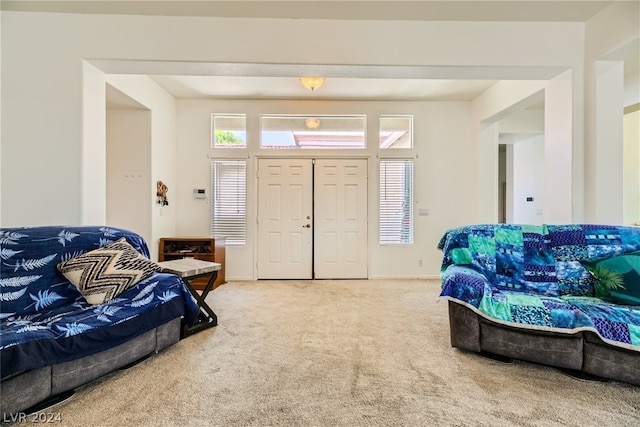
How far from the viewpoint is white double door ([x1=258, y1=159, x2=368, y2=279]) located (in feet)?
15.6

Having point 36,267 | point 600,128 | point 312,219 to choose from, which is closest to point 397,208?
point 312,219

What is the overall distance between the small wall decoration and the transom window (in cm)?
159

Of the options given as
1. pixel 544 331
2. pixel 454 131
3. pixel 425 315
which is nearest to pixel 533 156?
pixel 454 131

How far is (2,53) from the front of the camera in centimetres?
264

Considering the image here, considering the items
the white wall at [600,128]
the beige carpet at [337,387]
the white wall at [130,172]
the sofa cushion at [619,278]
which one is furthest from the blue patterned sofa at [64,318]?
the white wall at [600,128]

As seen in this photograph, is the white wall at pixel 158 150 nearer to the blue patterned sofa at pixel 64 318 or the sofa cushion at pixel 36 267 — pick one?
the blue patterned sofa at pixel 64 318

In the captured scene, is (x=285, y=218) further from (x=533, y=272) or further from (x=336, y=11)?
(x=533, y=272)

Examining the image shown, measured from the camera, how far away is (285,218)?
15.7 ft

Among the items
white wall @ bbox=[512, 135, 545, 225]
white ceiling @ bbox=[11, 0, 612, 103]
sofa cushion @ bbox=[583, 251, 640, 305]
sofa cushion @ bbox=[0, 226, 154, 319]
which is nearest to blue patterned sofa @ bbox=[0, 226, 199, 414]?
sofa cushion @ bbox=[0, 226, 154, 319]

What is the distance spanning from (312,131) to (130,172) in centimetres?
272

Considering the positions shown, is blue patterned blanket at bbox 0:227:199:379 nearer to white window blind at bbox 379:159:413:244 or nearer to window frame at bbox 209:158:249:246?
window frame at bbox 209:158:249:246

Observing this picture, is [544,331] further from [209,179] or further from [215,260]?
[209,179]

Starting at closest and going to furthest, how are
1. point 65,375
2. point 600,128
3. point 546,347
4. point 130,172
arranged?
point 65,375 → point 546,347 → point 600,128 → point 130,172

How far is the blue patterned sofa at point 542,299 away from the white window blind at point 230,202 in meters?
3.15
